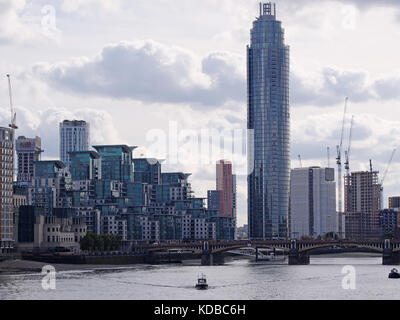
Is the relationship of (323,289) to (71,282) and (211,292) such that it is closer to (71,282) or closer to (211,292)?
(211,292)
